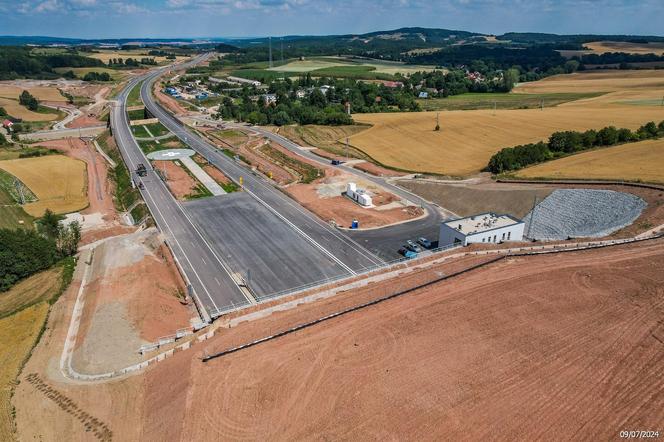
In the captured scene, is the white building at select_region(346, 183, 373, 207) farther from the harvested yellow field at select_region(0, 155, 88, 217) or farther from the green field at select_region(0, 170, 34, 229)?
the green field at select_region(0, 170, 34, 229)

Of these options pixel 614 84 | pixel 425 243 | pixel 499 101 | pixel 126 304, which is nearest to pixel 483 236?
pixel 425 243

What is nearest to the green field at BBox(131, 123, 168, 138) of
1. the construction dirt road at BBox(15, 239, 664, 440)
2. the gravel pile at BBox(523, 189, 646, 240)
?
the construction dirt road at BBox(15, 239, 664, 440)

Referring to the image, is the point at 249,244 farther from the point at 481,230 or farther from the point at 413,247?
the point at 481,230

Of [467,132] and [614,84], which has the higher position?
[614,84]

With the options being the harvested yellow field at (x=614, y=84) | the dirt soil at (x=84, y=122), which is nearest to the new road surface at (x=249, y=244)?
the dirt soil at (x=84, y=122)

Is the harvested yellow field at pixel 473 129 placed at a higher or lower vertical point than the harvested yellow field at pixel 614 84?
lower

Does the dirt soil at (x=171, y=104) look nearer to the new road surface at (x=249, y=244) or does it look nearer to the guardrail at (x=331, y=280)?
the new road surface at (x=249, y=244)
